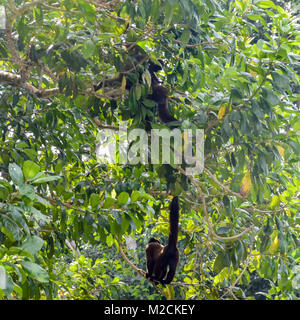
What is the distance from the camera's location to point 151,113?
2830mm

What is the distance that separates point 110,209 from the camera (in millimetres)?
2348

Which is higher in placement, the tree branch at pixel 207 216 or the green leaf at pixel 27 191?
the green leaf at pixel 27 191

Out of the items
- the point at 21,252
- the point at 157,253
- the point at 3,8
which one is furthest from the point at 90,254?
the point at 21,252

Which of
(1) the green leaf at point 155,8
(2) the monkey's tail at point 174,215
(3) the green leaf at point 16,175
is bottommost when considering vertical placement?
(2) the monkey's tail at point 174,215

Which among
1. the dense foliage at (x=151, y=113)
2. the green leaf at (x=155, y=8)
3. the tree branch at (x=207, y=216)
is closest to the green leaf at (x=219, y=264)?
the dense foliage at (x=151, y=113)

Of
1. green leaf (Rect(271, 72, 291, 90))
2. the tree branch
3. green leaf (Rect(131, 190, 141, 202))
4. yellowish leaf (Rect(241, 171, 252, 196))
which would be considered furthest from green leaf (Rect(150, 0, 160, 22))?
yellowish leaf (Rect(241, 171, 252, 196))

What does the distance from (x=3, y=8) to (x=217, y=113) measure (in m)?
1.32

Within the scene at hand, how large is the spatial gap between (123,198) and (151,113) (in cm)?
78

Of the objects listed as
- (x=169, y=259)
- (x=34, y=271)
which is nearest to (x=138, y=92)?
(x=34, y=271)

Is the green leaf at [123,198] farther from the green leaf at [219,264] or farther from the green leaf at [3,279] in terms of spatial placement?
the green leaf at [219,264]

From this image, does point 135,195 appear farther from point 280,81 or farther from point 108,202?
point 280,81

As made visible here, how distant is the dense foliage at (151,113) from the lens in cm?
232

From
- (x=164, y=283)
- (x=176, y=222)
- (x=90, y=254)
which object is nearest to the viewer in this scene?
(x=176, y=222)
